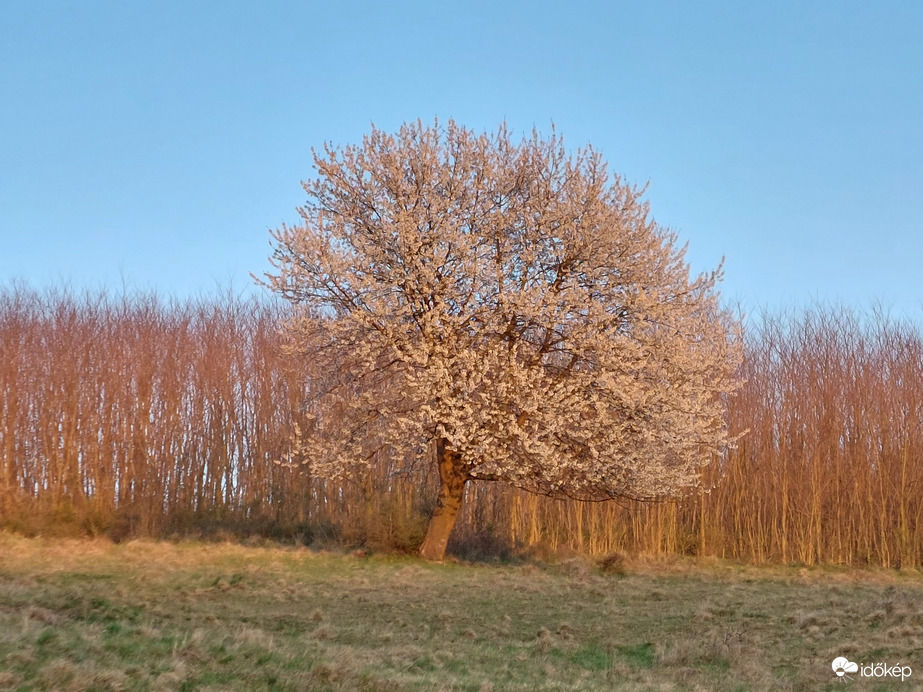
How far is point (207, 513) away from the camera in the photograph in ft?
84.8

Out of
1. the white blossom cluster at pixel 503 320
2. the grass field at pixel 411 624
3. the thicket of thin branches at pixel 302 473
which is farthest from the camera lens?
the thicket of thin branches at pixel 302 473

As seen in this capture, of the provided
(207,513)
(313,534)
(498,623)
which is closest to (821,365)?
(313,534)

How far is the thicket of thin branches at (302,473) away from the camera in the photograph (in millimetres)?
22984

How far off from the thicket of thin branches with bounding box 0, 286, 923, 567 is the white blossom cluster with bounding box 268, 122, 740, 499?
376 centimetres

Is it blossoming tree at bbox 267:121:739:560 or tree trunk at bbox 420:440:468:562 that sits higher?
blossoming tree at bbox 267:121:739:560

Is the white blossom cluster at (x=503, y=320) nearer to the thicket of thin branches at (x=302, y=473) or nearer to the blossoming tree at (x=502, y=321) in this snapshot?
the blossoming tree at (x=502, y=321)

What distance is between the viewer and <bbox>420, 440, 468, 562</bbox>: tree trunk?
1820cm

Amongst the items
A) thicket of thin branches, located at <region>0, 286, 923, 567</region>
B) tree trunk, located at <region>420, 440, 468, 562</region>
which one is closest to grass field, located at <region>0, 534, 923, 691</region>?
tree trunk, located at <region>420, 440, 468, 562</region>

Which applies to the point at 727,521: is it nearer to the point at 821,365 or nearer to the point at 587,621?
the point at 821,365

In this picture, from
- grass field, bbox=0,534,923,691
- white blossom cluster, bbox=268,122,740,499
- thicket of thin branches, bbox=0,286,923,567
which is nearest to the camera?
grass field, bbox=0,534,923,691

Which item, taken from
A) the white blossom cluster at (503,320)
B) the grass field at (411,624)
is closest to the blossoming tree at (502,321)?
the white blossom cluster at (503,320)

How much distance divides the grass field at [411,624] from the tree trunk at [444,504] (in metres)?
0.86

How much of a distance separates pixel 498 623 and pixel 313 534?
40.9ft

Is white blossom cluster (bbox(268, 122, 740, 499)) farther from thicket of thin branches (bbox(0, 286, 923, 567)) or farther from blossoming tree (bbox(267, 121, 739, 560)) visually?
thicket of thin branches (bbox(0, 286, 923, 567))
